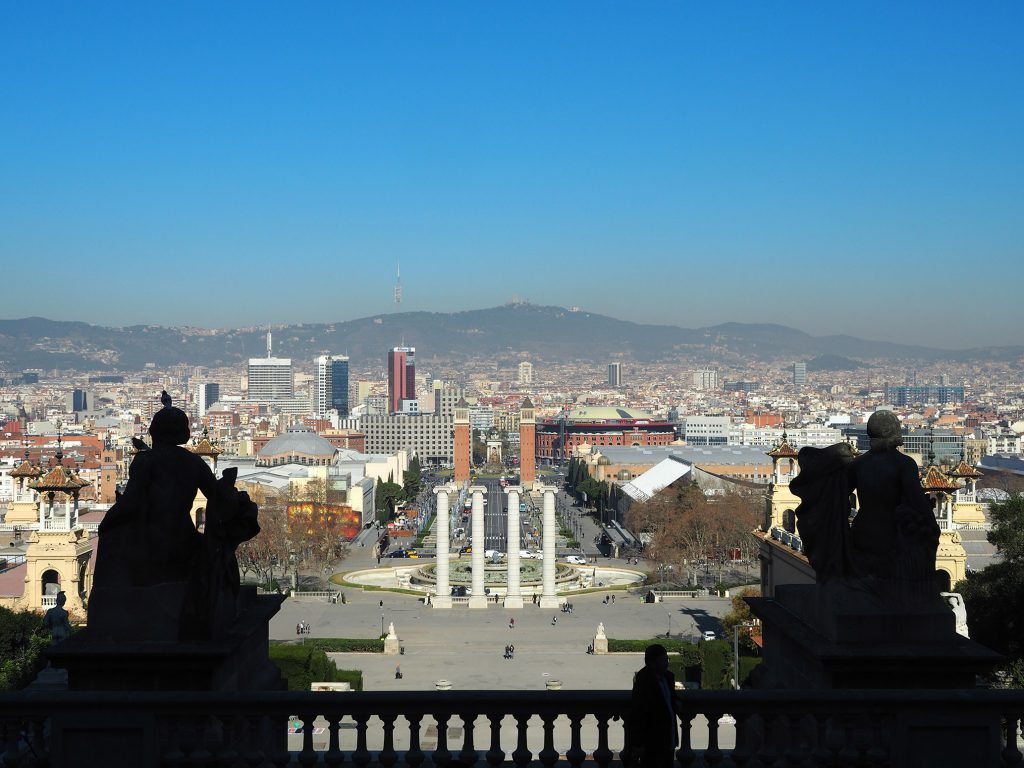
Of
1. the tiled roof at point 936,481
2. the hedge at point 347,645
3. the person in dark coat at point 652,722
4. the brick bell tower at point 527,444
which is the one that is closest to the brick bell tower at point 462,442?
the brick bell tower at point 527,444

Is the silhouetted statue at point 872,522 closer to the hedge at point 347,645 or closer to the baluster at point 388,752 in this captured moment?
the baluster at point 388,752

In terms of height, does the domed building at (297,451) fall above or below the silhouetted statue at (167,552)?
below

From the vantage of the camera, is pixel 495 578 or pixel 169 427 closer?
pixel 169 427

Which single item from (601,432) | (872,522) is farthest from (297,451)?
(872,522)

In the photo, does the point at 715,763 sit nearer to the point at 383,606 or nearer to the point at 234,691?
the point at 234,691

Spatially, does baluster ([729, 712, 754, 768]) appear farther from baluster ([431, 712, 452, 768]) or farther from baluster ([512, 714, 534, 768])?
baluster ([431, 712, 452, 768])

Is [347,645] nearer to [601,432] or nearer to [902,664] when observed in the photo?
[902,664]

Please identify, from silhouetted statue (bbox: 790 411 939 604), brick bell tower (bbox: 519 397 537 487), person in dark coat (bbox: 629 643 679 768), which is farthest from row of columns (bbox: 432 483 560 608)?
brick bell tower (bbox: 519 397 537 487)
